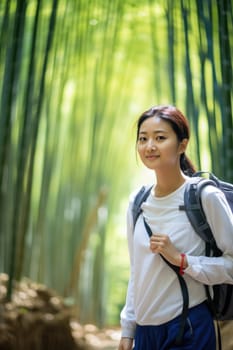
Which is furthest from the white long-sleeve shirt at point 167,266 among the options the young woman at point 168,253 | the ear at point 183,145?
the ear at point 183,145

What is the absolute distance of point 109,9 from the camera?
5.33 m

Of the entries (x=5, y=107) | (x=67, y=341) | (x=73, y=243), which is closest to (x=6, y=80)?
(x=5, y=107)

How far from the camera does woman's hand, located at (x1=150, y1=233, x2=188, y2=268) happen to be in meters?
1.55

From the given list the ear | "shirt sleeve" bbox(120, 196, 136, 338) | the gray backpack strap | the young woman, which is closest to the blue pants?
the young woman

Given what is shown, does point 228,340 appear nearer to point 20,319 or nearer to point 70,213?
point 20,319

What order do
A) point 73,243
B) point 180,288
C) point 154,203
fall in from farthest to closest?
point 73,243, point 154,203, point 180,288

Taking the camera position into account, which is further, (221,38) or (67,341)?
(67,341)

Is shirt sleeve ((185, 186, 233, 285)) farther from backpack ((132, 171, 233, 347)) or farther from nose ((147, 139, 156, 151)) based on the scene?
nose ((147, 139, 156, 151))

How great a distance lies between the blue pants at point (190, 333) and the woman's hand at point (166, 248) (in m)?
0.13

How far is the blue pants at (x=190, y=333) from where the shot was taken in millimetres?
1543

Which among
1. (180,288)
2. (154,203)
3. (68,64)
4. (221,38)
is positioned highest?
(68,64)

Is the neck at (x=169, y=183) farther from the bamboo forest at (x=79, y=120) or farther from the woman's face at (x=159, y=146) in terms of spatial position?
the bamboo forest at (x=79, y=120)

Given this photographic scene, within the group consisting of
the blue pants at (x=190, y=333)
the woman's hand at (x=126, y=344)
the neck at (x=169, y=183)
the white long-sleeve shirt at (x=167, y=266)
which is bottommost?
the woman's hand at (x=126, y=344)

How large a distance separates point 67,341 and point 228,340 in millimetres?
3544
